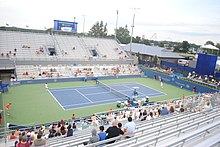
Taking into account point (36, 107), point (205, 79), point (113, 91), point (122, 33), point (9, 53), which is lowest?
point (36, 107)

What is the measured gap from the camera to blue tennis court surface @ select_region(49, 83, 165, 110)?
776 inches

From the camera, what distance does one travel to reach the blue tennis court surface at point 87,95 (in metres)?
19.7

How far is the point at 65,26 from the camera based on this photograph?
40.0 metres

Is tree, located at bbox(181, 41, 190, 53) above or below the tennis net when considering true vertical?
above

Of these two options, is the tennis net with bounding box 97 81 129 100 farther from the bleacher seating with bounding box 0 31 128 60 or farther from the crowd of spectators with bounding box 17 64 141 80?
the bleacher seating with bounding box 0 31 128 60

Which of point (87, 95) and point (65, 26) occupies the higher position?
point (65, 26)

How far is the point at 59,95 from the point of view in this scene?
21.3 meters

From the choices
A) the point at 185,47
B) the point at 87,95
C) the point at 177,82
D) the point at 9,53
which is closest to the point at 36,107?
the point at 87,95

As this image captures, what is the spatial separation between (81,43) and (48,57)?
9674mm

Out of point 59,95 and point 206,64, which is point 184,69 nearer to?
point 206,64

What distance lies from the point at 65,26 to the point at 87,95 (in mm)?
22392

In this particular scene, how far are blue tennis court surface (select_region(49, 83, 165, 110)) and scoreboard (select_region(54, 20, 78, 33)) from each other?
19003 millimetres

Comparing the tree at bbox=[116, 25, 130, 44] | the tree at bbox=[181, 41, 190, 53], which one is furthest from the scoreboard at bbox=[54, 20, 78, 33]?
the tree at bbox=[181, 41, 190, 53]

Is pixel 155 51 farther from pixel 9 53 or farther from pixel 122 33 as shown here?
pixel 122 33
